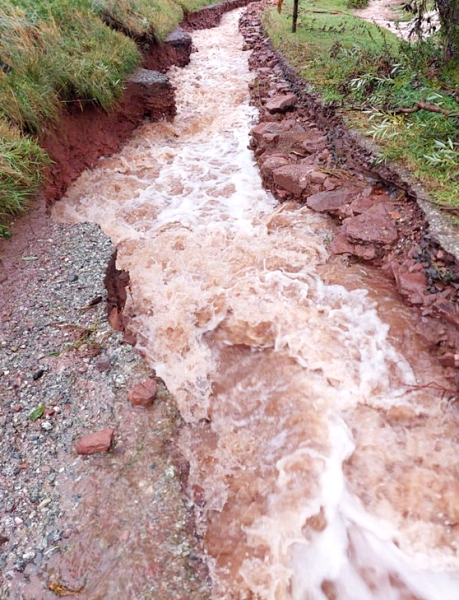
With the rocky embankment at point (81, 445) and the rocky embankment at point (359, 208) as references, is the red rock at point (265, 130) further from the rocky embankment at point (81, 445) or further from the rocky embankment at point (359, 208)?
the rocky embankment at point (81, 445)

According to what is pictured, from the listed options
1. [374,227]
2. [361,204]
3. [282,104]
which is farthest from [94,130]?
[374,227]

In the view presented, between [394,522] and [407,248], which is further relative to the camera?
[407,248]

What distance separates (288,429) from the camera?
10.2ft

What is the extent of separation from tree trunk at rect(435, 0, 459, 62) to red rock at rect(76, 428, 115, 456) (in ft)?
20.6

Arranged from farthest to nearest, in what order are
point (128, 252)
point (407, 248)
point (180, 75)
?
1. point (180, 75)
2. point (128, 252)
3. point (407, 248)

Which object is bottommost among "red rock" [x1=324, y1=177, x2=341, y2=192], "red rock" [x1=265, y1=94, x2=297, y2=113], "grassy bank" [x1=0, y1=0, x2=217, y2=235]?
"red rock" [x1=324, y1=177, x2=341, y2=192]

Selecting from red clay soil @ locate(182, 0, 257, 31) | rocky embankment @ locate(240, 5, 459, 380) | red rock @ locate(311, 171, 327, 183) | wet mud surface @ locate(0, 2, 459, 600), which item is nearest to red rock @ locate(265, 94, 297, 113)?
rocky embankment @ locate(240, 5, 459, 380)

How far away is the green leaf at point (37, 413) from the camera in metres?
2.72

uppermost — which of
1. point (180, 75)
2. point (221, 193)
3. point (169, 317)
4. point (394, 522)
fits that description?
point (180, 75)

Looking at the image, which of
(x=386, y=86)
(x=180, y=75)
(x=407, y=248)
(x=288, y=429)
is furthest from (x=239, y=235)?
(x=180, y=75)

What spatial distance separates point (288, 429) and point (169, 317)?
5.31 feet

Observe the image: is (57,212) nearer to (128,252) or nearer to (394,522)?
(128,252)

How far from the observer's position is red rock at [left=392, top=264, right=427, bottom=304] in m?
3.69

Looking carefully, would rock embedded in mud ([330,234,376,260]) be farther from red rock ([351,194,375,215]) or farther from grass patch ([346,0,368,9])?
grass patch ([346,0,368,9])
